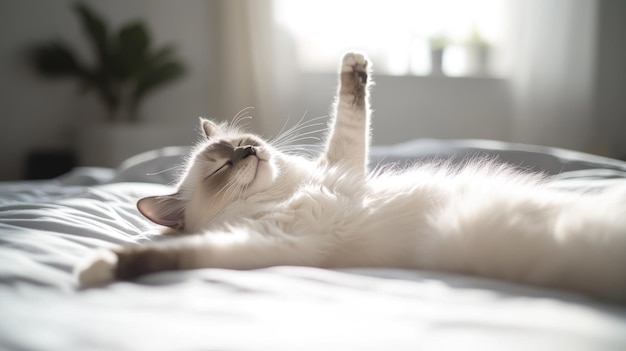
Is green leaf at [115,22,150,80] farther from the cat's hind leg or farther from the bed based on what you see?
the bed

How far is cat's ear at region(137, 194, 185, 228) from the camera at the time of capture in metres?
1.13

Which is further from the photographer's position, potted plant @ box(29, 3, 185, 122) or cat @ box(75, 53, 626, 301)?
potted plant @ box(29, 3, 185, 122)

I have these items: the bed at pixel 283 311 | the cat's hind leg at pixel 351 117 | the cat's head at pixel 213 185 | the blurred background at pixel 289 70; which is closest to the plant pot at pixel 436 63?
the blurred background at pixel 289 70

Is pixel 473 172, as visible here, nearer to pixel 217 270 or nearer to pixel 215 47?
pixel 217 270

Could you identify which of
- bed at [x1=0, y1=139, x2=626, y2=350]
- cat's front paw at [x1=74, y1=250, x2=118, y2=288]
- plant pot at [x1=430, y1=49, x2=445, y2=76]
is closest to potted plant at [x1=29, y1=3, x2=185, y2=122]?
plant pot at [x1=430, y1=49, x2=445, y2=76]

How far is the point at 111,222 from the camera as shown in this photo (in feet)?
3.76

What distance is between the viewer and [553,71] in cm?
406

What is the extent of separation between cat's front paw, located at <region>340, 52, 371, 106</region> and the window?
260 cm

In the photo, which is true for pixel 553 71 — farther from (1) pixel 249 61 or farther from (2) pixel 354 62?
(2) pixel 354 62

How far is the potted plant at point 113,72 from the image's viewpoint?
3.47 m

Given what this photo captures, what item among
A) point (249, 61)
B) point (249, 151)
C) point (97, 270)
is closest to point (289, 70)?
point (249, 61)

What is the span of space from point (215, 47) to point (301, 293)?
3.57 metres

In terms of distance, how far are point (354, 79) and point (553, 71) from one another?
10.8ft

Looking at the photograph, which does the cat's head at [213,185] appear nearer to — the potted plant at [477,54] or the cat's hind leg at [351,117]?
the cat's hind leg at [351,117]
